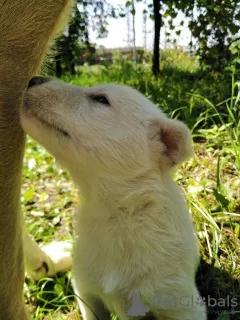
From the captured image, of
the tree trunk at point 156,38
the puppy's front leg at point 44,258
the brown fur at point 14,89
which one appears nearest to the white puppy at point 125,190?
the brown fur at point 14,89

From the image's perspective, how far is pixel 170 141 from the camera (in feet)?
3.97

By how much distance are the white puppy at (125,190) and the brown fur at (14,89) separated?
12cm

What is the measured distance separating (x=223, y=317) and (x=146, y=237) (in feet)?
1.32

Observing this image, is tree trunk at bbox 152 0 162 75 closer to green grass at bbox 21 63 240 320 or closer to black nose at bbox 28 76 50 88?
green grass at bbox 21 63 240 320

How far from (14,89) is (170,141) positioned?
0.52 m

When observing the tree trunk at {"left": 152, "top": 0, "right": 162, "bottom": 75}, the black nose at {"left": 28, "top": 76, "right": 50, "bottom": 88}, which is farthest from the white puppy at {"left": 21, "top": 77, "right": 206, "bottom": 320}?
the tree trunk at {"left": 152, "top": 0, "right": 162, "bottom": 75}

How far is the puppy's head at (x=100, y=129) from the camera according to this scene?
1.12 meters

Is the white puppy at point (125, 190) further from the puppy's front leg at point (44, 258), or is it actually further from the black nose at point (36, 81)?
the puppy's front leg at point (44, 258)

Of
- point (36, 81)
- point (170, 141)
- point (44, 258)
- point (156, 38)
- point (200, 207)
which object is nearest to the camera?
point (36, 81)

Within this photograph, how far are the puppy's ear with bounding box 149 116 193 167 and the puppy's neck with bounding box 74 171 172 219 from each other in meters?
0.07

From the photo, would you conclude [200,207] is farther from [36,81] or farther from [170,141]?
[36,81]

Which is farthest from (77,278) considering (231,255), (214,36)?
(214,36)

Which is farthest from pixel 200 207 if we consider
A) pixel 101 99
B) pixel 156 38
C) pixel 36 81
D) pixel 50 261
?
pixel 156 38

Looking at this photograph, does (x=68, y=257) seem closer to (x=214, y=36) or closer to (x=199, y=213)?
(x=199, y=213)
